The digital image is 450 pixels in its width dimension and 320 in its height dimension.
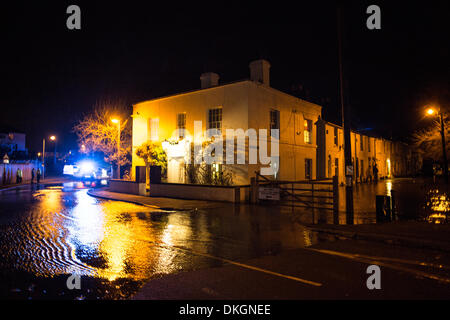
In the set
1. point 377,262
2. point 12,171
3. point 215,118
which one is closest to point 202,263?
point 377,262

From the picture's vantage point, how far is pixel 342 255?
6395 mm

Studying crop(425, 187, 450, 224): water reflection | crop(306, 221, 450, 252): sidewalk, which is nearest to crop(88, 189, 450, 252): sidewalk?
crop(306, 221, 450, 252): sidewalk

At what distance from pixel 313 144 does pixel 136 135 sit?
1468 centimetres

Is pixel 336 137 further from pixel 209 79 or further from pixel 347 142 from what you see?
pixel 347 142

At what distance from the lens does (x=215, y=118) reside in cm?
1909

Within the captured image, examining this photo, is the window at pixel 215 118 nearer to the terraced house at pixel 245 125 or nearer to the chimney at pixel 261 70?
the terraced house at pixel 245 125

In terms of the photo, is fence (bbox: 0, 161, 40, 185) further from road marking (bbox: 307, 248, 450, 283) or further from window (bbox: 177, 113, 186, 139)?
road marking (bbox: 307, 248, 450, 283)

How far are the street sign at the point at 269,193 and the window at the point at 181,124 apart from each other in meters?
8.30

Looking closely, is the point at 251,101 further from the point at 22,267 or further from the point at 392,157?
the point at 392,157

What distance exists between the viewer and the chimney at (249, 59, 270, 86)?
19266mm

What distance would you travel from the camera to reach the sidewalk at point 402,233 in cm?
724

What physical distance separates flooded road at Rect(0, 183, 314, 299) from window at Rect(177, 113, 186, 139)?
30.2 feet

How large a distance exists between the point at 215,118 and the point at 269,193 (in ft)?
23.5
